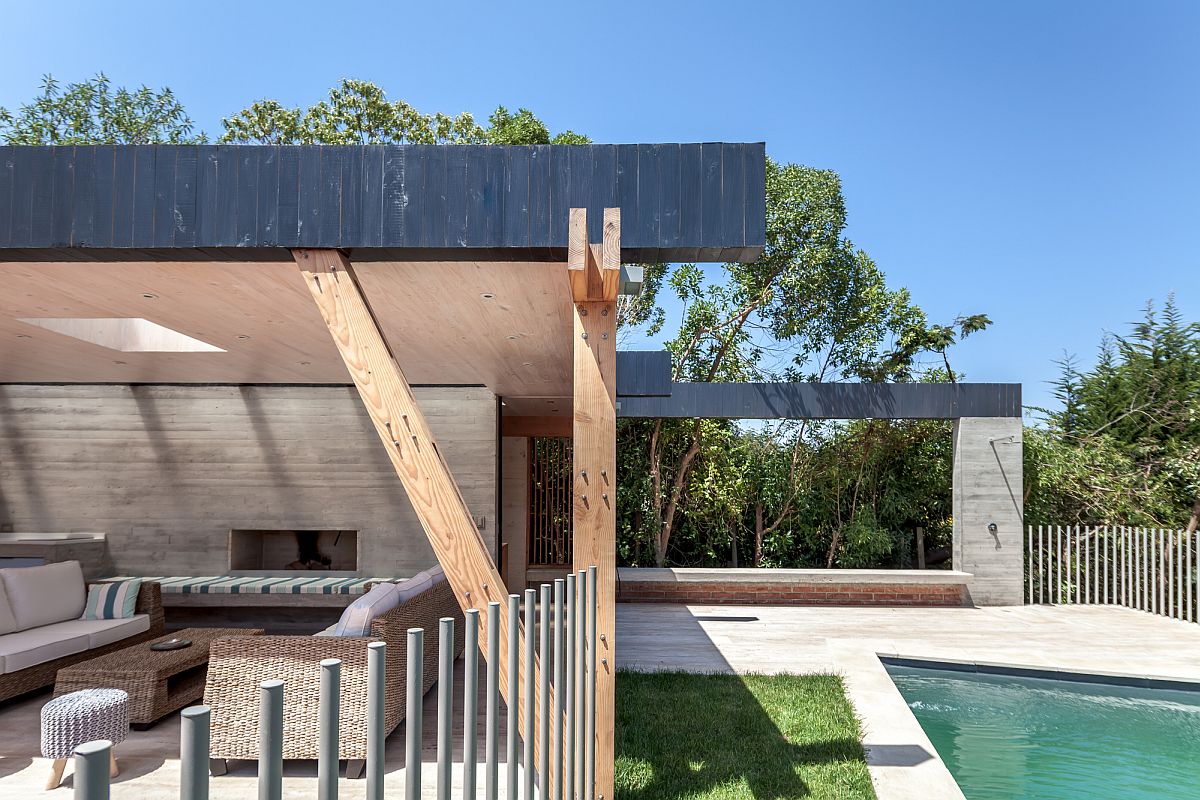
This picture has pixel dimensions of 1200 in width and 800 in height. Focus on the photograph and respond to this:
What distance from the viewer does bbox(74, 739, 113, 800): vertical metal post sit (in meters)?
0.77

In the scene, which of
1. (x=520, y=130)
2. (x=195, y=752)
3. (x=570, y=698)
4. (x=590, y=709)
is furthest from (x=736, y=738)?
(x=520, y=130)

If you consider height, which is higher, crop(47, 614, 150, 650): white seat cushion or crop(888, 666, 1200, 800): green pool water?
crop(47, 614, 150, 650): white seat cushion

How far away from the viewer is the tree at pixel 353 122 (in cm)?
1989

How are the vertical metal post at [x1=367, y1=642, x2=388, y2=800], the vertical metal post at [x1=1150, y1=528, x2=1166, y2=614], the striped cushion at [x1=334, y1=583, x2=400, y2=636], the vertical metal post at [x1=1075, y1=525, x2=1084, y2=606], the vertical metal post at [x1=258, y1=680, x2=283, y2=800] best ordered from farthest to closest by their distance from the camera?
1. the vertical metal post at [x1=1075, y1=525, x2=1084, y2=606]
2. the vertical metal post at [x1=1150, y1=528, x2=1166, y2=614]
3. the striped cushion at [x1=334, y1=583, x2=400, y2=636]
4. the vertical metal post at [x1=367, y1=642, x2=388, y2=800]
5. the vertical metal post at [x1=258, y1=680, x2=283, y2=800]

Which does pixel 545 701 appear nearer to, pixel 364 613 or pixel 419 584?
pixel 364 613

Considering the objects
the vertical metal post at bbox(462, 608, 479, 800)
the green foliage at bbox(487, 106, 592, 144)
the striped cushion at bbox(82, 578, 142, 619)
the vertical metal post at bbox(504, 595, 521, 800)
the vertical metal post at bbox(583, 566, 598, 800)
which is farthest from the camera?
the green foliage at bbox(487, 106, 592, 144)

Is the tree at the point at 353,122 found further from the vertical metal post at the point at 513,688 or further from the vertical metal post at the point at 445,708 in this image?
the vertical metal post at the point at 445,708

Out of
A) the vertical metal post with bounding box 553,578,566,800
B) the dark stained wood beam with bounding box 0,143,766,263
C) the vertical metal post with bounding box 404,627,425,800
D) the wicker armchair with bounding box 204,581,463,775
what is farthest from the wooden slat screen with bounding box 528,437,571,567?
the vertical metal post with bounding box 404,627,425,800

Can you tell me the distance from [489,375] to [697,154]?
16.5 ft

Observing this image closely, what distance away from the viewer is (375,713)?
124 cm

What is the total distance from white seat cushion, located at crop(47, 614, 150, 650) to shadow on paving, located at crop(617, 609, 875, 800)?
4066 millimetres

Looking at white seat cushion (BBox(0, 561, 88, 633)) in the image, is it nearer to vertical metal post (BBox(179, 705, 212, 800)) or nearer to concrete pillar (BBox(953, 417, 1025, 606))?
vertical metal post (BBox(179, 705, 212, 800))

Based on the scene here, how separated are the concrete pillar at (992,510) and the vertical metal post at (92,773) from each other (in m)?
11.0

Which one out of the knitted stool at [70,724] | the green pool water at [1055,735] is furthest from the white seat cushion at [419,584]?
the green pool water at [1055,735]
